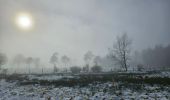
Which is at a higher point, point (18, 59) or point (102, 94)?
point (18, 59)

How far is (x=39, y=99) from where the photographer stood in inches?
571

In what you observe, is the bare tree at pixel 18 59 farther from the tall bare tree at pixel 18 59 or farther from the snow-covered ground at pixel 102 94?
the snow-covered ground at pixel 102 94

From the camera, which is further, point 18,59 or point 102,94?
point 18,59

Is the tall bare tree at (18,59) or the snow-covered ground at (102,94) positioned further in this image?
the tall bare tree at (18,59)

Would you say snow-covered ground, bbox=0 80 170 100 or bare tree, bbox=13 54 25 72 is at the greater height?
bare tree, bbox=13 54 25 72

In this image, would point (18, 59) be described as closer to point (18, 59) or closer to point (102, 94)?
point (18, 59)

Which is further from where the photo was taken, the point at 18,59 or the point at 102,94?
the point at 18,59

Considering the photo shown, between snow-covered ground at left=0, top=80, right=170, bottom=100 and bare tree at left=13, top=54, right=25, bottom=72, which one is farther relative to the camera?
bare tree at left=13, top=54, right=25, bottom=72

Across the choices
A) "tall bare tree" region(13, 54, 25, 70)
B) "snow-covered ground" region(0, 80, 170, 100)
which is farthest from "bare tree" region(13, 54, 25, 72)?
"snow-covered ground" region(0, 80, 170, 100)

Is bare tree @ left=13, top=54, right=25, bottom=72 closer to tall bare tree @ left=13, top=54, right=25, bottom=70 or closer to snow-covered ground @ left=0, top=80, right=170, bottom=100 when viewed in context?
tall bare tree @ left=13, top=54, right=25, bottom=70

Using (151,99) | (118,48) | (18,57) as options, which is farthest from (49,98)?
(18,57)

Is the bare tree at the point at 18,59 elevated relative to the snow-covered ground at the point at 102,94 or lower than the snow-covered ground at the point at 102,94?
elevated

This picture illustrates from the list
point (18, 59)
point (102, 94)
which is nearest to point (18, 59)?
point (18, 59)

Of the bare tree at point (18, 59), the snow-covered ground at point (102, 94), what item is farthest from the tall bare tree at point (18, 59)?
the snow-covered ground at point (102, 94)
